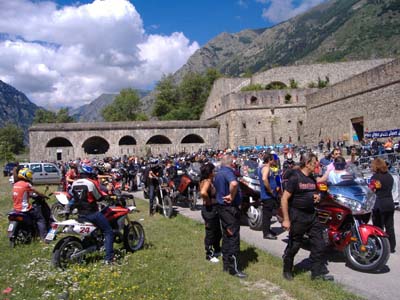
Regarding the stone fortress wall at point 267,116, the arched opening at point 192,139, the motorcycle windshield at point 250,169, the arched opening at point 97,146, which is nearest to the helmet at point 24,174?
the motorcycle windshield at point 250,169

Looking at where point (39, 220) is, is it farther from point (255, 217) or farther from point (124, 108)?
point (124, 108)

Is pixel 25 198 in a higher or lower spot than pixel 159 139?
lower

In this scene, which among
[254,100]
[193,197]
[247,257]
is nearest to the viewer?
[247,257]

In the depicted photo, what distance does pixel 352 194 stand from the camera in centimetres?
489

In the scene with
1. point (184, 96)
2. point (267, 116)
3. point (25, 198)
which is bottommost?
point (25, 198)

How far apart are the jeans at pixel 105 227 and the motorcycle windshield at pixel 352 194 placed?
3.25 m

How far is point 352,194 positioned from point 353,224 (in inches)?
16.3

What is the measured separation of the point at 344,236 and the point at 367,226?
35 cm

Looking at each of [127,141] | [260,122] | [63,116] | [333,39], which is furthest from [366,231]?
[333,39]

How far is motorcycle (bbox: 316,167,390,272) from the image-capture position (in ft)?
15.3

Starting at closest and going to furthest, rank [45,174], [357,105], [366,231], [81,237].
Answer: [366,231]
[81,237]
[45,174]
[357,105]

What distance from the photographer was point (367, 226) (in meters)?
4.75

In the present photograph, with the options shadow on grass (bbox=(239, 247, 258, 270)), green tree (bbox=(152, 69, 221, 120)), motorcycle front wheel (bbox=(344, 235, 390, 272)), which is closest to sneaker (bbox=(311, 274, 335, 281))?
motorcycle front wheel (bbox=(344, 235, 390, 272))

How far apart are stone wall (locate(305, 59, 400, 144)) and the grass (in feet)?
61.9
